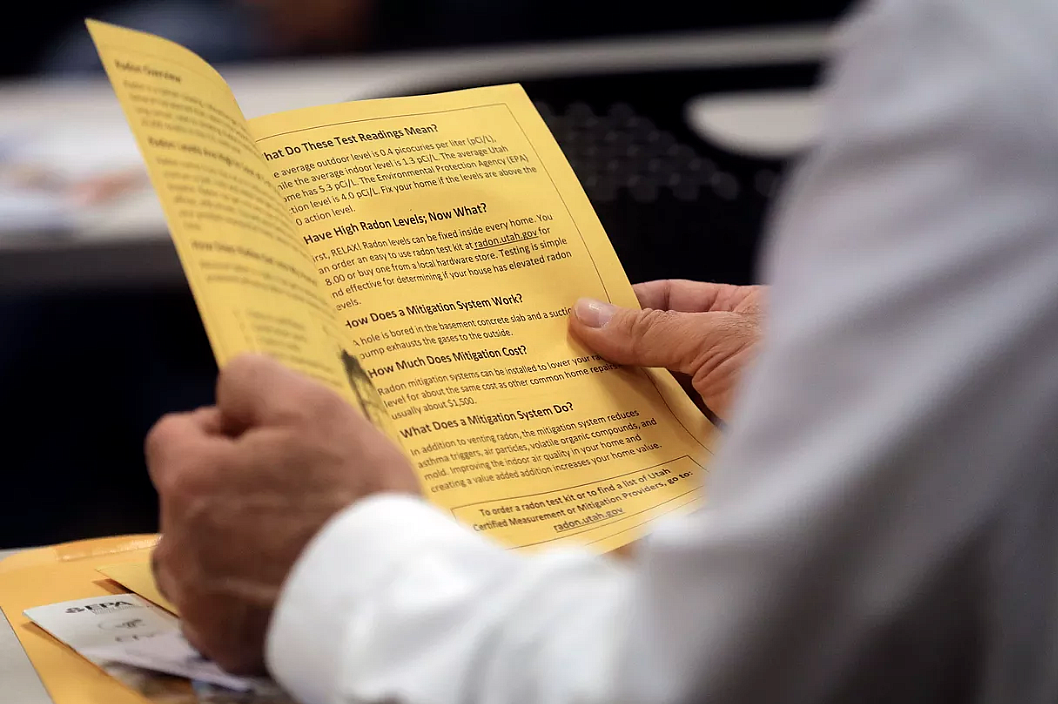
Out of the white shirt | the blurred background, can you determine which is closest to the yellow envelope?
the white shirt

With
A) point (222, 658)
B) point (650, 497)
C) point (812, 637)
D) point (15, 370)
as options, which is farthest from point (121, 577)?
Result: point (15, 370)

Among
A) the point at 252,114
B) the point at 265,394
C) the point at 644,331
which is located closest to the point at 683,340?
the point at 644,331

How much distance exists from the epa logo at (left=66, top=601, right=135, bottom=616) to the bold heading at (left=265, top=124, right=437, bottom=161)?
0.82 ft

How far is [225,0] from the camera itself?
6.13 ft

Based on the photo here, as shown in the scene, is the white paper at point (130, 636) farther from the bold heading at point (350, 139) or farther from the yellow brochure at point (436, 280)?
the bold heading at point (350, 139)

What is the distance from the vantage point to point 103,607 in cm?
56

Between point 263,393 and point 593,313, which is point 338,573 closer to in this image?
point 263,393

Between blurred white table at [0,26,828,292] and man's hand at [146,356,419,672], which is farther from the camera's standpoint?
blurred white table at [0,26,828,292]

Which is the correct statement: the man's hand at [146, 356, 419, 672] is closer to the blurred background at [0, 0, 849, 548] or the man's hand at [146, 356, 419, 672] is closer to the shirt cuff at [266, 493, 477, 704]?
the shirt cuff at [266, 493, 477, 704]

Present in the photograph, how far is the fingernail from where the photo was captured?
648 millimetres

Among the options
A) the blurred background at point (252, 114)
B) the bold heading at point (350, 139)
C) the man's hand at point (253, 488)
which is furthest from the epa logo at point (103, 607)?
the blurred background at point (252, 114)

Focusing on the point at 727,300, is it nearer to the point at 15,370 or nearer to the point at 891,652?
the point at 891,652

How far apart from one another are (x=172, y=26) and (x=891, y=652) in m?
1.82

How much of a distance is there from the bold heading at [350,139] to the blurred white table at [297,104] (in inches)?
28.3
